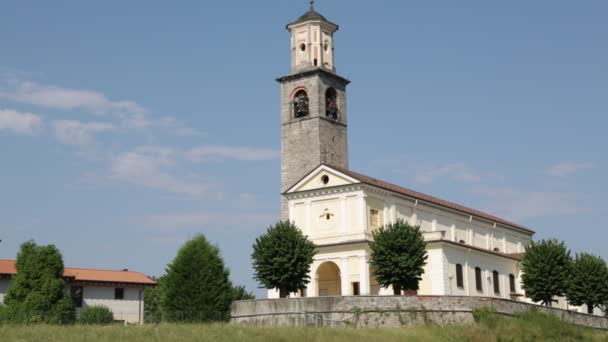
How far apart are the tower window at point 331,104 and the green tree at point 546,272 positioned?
18.5 m

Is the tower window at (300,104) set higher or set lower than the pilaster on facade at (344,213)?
higher

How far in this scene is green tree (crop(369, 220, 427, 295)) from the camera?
50.6 m

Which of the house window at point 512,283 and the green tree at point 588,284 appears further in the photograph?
the house window at point 512,283

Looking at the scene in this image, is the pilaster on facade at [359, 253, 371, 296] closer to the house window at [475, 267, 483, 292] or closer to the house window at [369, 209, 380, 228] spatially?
the house window at [369, 209, 380, 228]

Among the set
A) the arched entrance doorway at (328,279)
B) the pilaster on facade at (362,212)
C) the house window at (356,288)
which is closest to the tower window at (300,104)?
the pilaster on facade at (362,212)

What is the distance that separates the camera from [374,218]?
59344 millimetres

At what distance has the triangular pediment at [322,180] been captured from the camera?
195ft

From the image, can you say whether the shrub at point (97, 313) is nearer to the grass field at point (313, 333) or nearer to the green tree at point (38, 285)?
the green tree at point (38, 285)

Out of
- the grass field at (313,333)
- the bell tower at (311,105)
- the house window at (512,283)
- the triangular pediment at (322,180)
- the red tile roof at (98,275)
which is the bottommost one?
the grass field at (313,333)

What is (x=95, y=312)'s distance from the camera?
59031mm

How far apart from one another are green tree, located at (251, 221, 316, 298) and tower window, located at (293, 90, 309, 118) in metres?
17.1

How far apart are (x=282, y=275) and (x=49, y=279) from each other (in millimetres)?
14955

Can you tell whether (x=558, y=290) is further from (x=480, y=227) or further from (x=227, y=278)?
(x=227, y=278)

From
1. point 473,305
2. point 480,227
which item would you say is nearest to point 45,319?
point 473,305
